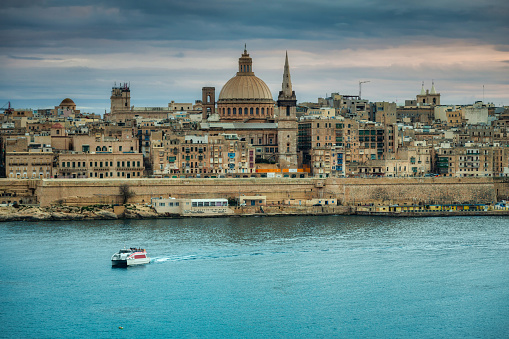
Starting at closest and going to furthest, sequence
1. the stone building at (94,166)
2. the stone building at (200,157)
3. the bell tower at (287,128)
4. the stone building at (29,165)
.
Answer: the stone building at (29,165) → the stone building at (94,166) → the stone building at (200,157) → the bell tower at (287,128)

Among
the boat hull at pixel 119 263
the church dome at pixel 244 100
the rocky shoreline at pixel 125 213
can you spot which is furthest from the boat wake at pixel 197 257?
the church dome at pixel 244 100

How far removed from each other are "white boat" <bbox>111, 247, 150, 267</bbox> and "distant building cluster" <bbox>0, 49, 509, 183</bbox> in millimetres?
26478

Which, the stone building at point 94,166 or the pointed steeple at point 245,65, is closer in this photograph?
the stone building at point 94,166

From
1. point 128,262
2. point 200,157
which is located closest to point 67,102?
point 200,157

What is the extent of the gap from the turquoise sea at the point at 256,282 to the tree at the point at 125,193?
8.08m

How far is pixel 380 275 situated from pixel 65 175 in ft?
118

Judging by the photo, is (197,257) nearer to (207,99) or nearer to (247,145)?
(247,145)

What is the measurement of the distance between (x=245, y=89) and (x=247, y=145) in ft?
43.1

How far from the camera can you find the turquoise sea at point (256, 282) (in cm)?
3934

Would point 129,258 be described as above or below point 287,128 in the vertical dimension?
below

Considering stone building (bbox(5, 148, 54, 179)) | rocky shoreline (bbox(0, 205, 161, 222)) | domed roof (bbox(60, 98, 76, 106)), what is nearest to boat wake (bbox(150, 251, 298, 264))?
rocky shoreline (bbox(0, 205, 161, 222))

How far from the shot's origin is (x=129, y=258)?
1966 inches

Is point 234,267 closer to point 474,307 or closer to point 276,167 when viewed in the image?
point 474,307

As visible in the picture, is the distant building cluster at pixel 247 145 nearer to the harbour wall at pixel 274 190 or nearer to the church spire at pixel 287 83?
the church spire at pixel 287 83
